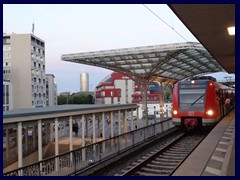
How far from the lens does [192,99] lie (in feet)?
52.2

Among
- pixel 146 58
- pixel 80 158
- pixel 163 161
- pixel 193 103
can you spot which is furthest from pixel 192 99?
pixel 146 58

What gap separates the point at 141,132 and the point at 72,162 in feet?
19.5

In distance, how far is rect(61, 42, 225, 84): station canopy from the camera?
88.9 feet

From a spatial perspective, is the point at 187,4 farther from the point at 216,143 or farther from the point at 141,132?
the point at 141,132

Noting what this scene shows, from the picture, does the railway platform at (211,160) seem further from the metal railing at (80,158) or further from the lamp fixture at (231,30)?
the lamp fixture at (231,30)

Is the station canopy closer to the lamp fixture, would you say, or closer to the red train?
the red train

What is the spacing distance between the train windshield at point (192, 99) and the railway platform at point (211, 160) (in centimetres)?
433

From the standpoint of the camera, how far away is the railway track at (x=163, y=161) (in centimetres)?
949

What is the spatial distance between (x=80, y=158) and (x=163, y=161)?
310cm

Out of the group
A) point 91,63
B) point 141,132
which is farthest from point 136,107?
point 91,63

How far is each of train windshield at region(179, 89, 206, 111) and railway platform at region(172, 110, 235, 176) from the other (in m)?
4.33

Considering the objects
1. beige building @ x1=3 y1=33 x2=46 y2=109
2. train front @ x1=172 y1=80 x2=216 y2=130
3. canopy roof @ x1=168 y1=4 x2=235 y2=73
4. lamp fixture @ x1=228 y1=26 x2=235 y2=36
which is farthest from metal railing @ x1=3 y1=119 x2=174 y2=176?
beige building @ x1=3 y1=33 x2=46 y2=109

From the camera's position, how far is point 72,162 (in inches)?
376

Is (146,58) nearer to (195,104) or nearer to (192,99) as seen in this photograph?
(192,99)
